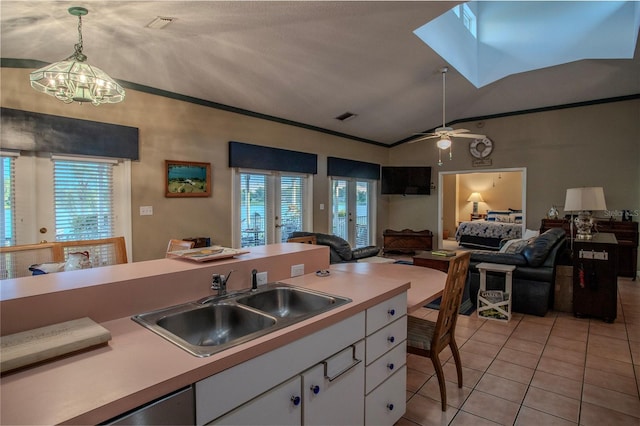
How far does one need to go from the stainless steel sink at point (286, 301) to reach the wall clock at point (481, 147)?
6848 millimetres

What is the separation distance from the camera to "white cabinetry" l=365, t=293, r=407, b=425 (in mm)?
1719

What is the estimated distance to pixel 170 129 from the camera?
14.2 feet

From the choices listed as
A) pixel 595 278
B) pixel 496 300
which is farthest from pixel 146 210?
pixel 595 278

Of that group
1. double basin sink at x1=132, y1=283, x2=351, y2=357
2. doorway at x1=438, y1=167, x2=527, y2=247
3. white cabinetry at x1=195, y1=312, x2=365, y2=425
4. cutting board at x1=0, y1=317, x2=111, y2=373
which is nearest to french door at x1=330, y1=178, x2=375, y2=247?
doorway at x1=438, y1=167, x2=527, y2=247

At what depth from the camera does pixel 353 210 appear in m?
7.75

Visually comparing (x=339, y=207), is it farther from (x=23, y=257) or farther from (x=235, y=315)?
(x=235, y=315)

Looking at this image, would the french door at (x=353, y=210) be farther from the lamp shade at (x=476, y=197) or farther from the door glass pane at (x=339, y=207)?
the lamp shade at (x=476, y=197)

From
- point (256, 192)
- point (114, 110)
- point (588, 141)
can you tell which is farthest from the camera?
point (588, 141)

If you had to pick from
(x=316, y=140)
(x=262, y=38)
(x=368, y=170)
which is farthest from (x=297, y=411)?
(x=368, y=170)

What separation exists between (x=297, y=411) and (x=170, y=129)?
4.00m

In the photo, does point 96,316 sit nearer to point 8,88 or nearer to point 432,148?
point 8,88

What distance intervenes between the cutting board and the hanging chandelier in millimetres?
1778

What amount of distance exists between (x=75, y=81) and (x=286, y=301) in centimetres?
203

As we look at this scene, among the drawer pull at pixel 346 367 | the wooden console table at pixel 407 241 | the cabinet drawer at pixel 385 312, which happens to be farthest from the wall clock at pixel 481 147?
the drawer pull at pixel 346 367
